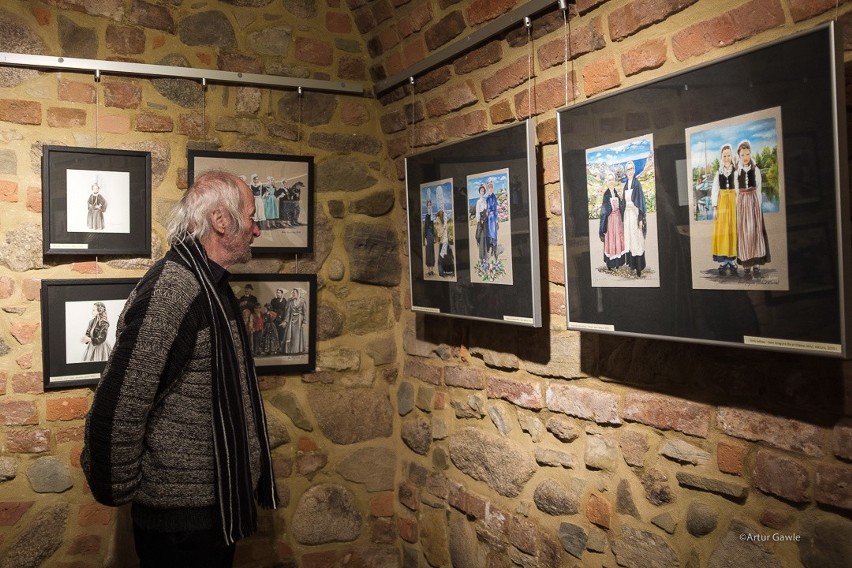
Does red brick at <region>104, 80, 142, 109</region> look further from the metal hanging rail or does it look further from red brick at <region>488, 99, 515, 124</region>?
red brick at <region>488, 99, 515, 124</region>

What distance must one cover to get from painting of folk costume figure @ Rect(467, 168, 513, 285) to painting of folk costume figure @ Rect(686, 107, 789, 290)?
2.31 feet

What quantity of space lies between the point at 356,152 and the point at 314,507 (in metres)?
1.50

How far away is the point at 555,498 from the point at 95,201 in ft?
6.24

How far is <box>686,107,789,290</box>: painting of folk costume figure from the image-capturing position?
54.5 inches

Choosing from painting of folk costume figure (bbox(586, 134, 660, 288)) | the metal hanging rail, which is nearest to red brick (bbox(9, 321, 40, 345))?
the metal hanging rail

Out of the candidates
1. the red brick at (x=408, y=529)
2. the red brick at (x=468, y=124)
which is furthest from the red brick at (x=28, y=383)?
the red brick at (x=468, y=124)

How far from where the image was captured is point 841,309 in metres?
1.28

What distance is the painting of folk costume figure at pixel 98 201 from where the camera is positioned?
2559 mm

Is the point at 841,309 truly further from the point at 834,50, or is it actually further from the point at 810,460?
the point at 834,50

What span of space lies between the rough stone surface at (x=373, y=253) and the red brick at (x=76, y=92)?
109 centimetres

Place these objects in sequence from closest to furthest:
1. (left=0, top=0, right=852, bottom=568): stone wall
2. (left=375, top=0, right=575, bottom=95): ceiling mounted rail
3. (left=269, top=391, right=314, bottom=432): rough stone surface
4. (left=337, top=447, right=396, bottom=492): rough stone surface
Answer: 1. (left=0, top=0, right=852, bottom=568): stone wall
2. (left=375, top=0, right=575, bottom=95): ceiling mounted rail
3. (left=269, top=391, right=314, bottom=432): rough stone surface
4. (left=337, top=447, right=396, bottom=492): rough stone surface

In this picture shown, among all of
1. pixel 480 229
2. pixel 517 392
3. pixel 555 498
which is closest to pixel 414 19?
pixel 480 229

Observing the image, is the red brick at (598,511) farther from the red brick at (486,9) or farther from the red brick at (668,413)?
the red brick at (486,9)

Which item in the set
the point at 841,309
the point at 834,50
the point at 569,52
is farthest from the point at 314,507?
the point at 834,50
